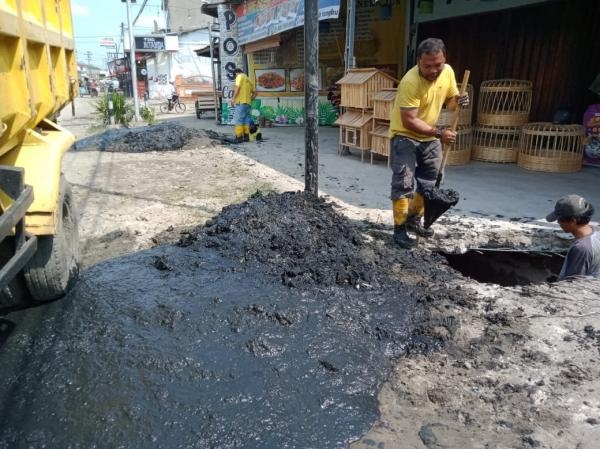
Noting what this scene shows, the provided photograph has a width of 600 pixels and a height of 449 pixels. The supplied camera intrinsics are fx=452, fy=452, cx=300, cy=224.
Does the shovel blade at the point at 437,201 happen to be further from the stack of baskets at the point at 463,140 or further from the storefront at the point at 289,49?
the storefront at the point at 289,49

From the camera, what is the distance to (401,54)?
42.8ft

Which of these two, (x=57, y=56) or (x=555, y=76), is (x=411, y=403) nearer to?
(x=57, y=56)

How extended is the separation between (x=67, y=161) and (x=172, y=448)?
899cm

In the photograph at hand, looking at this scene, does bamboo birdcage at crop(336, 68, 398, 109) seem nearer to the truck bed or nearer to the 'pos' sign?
the truck bed

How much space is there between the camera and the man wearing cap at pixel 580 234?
10.9 feet

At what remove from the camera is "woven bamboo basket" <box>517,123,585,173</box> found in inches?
274

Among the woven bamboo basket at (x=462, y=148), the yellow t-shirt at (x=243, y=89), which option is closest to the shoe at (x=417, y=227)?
the woven bamboo basket at (x=462, y=148)

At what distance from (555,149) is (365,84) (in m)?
3.34

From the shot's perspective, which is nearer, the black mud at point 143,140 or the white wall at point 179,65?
the black mud at point 143,140

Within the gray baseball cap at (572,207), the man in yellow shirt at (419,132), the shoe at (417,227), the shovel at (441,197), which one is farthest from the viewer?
the shoe at (417,227)

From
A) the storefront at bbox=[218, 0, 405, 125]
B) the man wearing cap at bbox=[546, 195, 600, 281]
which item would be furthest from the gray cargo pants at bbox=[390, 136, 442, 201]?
the storefront at bbox=[218, 0, 405, 125]

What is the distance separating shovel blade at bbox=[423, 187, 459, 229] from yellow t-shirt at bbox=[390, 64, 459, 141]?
1.75ft

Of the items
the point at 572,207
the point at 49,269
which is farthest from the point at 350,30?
the point at 49,269

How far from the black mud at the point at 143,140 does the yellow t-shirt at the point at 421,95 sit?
7835mm
